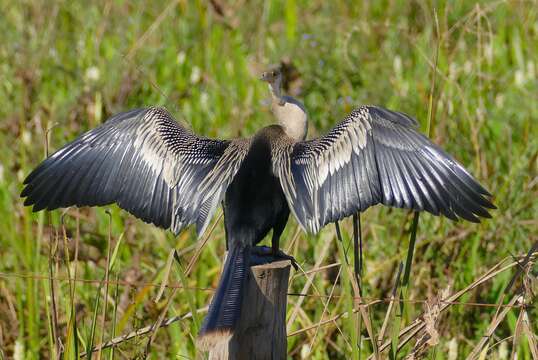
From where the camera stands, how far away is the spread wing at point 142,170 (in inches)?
137

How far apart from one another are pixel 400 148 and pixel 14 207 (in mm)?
2502

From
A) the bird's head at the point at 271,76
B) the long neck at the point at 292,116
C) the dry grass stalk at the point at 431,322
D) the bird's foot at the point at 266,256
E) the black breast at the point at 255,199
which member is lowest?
the dry grass stalk at the point at 431,322

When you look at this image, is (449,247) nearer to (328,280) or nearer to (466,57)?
(328,280)

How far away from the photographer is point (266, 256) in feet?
11.1

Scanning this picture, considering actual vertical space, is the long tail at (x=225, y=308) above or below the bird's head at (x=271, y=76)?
Answer: below

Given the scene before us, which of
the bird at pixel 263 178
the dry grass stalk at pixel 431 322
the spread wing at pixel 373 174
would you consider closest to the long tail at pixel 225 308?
the bird at pixel 263 178

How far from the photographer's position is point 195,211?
3396 mm

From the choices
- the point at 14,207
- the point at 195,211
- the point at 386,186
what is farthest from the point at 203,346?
the point at 14,207

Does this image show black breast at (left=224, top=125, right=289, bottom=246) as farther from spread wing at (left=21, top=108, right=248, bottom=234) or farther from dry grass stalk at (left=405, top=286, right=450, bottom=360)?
dry grass stalk at (left=405, top=286, right=450, bottom=360)

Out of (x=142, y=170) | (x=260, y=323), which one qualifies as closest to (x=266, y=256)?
(x=260, y=323)

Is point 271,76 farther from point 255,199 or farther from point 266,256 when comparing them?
point 266,256

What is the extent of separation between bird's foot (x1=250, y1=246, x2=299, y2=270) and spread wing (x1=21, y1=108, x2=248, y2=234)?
0.77 ft

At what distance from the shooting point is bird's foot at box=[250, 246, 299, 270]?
3.28 metres

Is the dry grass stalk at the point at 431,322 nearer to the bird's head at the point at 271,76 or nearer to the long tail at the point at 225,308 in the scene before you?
the long tail at the point at 225,308
